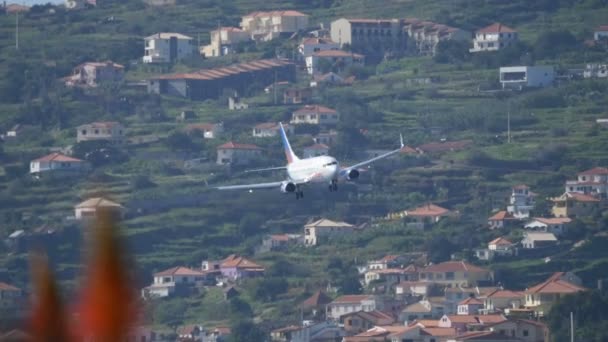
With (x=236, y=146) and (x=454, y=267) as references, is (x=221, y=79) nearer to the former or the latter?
(x=236, y=146)

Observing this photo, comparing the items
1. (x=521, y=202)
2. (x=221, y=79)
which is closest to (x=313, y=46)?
(x=221, y=79)

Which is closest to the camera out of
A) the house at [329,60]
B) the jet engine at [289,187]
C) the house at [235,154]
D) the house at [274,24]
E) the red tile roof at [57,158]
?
the jet engine at [289,187]

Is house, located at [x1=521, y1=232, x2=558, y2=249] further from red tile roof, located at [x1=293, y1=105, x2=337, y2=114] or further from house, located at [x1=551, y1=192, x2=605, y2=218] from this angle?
red tile roof, located at [x1=293, y1=105, x2=337, y2=114]

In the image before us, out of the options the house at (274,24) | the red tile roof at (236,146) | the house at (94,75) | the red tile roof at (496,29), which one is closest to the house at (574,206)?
the red tile roof at (236,146)

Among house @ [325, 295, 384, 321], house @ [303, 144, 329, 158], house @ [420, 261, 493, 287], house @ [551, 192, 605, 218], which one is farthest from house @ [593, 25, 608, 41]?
house @ [325, 295, 384, 321]

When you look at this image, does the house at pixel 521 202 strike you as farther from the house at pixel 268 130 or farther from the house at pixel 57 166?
the house at pixel 57 166
